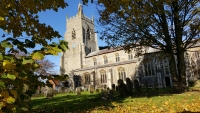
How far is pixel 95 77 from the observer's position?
39375mm

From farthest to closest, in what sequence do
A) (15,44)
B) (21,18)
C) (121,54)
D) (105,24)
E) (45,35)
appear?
(121,54) < (105,24) < (21,18) < (45,35) < (15,44)

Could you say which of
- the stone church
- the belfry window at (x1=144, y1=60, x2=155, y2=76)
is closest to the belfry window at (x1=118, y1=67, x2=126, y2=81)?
the stone church

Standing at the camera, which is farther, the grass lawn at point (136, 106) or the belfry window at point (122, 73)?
the belfry window at point (122, 73)

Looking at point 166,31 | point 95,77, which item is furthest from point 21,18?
point 95,77

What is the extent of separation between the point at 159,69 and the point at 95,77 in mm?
14336

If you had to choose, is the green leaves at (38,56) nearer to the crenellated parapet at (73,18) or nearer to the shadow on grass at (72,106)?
the shadow on grass at (72,106)

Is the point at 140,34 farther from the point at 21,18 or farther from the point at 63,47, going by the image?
the point at 63,47

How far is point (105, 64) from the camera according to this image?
39781mm

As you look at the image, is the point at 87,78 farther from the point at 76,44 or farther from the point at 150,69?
the point at 150,69

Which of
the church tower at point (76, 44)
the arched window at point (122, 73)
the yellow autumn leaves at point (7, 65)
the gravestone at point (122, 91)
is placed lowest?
the gravestone at point (122, 91)

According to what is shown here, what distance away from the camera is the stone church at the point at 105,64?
3097 centimetres

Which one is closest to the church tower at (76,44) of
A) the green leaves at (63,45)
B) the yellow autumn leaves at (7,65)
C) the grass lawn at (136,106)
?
the grass lawn at (136,106)

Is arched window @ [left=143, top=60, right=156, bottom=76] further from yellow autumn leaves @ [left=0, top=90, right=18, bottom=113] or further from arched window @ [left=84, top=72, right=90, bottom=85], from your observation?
yellow autumn leaves @ [left=0, top=90, right=18, bottom=113]

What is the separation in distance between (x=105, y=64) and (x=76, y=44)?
1425cm
